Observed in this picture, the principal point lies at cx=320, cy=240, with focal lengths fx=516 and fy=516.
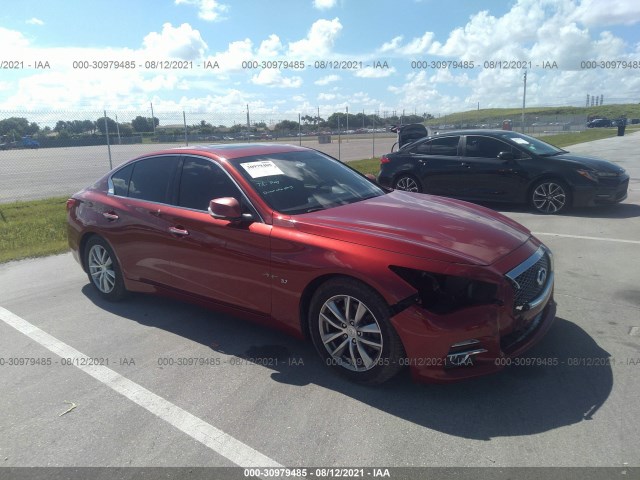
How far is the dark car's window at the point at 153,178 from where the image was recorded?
480 centimetres

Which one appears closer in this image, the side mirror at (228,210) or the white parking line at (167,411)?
the white parking line at (167,411)

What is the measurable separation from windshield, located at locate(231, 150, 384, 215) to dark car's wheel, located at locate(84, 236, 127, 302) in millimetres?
1850

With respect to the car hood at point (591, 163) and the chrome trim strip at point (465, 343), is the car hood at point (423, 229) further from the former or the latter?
the car hood at point (591, 163)

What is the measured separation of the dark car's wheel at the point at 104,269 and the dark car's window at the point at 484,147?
7.05 meters

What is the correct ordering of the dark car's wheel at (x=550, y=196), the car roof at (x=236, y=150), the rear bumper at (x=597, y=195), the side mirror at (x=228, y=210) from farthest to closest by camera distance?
the dark car's wheel at (x=550, y=196), the rear bumper at (x=597, y=195), the car roof at (x=236, y=150), the side mirror at (x=228, y=210)

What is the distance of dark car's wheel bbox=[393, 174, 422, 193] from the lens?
A: 1053 cm

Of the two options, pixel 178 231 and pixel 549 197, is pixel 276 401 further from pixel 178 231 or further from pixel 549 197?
pixel 549 197

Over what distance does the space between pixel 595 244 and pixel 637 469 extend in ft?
16.1

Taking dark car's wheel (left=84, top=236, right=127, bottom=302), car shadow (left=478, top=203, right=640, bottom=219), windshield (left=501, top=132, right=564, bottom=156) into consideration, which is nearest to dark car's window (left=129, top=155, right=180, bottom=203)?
dark car's wheel (left=84, top=236, right=127, bottom=302)

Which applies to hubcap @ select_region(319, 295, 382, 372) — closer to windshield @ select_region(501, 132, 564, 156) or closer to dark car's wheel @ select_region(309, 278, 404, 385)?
dark car's wheel @ select_region(309, 278, 404, 385)

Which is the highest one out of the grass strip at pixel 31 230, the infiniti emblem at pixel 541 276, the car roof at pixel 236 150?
the car roof at pixel 236 150

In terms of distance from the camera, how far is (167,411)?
3.36 m

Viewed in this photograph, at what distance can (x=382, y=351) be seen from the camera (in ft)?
11.1

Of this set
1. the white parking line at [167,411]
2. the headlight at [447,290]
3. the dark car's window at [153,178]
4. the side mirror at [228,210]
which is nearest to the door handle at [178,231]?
the dark car's window at [153,178]
